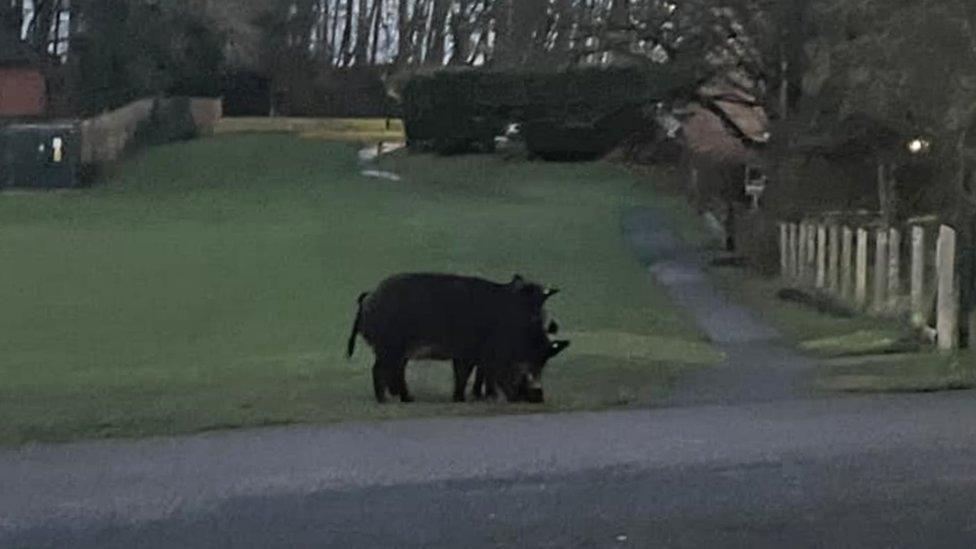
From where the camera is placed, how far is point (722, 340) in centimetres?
2519

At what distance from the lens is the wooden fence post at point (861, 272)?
89.9ft

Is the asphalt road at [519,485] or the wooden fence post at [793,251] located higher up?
the asphalt road at [519,485]

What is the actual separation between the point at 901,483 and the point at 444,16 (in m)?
76.3

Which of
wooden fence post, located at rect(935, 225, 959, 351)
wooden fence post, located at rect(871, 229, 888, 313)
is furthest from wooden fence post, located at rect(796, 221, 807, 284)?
wooden fence post, located at rect(935, 225, 959, 351)

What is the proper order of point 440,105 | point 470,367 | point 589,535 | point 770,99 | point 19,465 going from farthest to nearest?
point 440,105
point 770,99
point 470,367
point 19,465
point 589,535

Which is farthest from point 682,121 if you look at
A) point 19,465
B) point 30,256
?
point 19,465

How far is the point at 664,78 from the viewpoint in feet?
119

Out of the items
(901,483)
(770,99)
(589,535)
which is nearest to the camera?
(589,535)

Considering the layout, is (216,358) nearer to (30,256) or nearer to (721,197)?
(30,256)

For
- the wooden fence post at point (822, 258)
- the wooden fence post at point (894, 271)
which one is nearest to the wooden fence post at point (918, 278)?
the wooden fence post at point (894, 271)

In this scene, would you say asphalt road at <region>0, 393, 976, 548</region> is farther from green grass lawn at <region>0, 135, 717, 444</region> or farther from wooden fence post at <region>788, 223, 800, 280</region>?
wooden fence post at <region>788, 223, 800, 280</region>

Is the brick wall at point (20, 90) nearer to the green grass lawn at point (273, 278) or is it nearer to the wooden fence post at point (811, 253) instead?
the green grass lawn at point (273, 278)

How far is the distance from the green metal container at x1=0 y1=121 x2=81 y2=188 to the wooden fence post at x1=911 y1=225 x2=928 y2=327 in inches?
1695

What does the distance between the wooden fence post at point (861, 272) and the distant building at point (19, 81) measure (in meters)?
58.6
